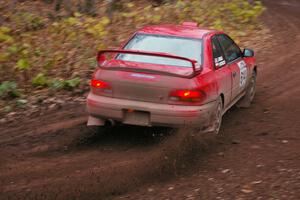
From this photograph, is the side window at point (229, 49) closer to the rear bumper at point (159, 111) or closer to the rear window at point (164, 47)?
the rear window at point (164, 47)

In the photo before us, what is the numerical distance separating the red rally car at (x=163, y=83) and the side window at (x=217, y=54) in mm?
22

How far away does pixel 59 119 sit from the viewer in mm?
7855

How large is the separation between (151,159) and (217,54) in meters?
2.16

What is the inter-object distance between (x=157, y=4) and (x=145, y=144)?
14.8 meters

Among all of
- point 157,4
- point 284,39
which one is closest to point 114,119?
point 284,39

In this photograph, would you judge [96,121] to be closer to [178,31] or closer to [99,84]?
[99,84]

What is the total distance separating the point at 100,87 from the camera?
20.6 feet

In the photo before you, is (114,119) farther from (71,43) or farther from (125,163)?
(71,43)

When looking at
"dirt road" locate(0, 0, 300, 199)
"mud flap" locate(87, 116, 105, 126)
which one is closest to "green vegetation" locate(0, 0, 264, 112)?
"dirt road" locate(0, 0, 300, 199)

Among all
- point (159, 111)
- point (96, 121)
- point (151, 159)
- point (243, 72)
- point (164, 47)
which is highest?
point (164, 47)

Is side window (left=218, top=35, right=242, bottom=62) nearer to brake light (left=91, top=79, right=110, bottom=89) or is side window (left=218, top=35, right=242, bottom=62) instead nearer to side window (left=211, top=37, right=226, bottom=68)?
side window (left=211, top=37, right=226, bottom=68)

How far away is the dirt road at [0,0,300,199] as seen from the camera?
4.96 metres

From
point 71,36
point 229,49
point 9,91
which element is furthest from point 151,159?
point 71,36

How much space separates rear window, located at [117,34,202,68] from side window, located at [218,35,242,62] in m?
0.80
